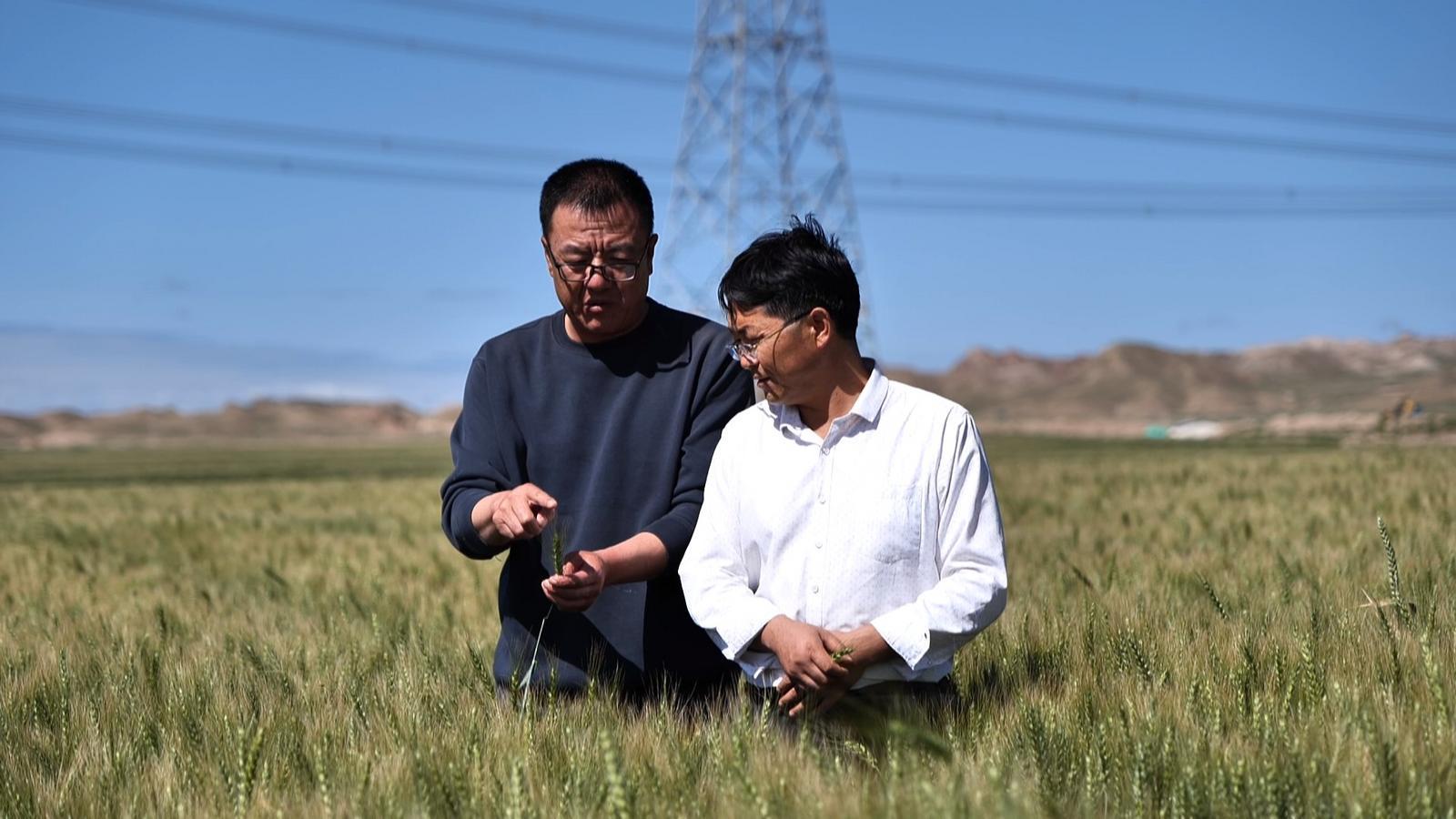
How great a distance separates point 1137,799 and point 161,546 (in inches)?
342

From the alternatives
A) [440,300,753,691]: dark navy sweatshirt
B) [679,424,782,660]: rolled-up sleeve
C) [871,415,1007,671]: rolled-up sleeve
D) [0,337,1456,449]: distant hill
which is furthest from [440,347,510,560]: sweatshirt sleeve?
[0,337,1456,449]: distant hill

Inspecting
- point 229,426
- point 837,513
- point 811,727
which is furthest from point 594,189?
point 229,426

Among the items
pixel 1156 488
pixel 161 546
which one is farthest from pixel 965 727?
pixel 1156 488

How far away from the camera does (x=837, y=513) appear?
105 inches

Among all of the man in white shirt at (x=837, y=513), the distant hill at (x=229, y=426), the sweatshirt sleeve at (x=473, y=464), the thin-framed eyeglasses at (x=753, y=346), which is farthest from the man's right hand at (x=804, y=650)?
the distant hill at (x=229, y=426)

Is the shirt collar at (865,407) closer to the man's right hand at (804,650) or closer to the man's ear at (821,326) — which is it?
the man's ear at (821,326)

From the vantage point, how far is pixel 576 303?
309 cm

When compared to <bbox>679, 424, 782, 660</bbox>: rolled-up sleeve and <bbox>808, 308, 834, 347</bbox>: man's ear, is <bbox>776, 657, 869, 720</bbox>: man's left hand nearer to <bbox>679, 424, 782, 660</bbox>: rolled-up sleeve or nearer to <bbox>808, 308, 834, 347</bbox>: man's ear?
<bbox>679, 424, 782, 660</bbox>: rolled-up sleeve

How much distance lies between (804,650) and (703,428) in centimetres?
80

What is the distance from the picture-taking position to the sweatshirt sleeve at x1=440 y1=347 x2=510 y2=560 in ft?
10.1

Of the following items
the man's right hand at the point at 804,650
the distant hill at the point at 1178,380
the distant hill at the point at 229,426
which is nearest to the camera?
the man's right hand at the point at 804,650

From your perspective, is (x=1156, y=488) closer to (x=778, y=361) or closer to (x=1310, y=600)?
(x=1310, y=600)

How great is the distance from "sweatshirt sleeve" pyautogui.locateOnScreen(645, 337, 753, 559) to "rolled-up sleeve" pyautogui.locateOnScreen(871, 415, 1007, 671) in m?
0.60

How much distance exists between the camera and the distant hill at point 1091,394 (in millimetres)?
81062
